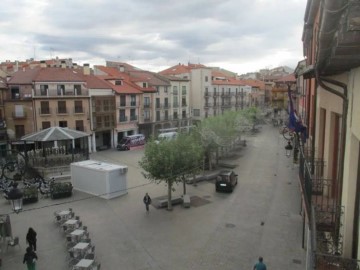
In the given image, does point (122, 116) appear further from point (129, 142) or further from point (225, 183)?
point (225, 183)

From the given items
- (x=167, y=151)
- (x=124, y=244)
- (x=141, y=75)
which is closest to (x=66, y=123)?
(x=141, y=75)

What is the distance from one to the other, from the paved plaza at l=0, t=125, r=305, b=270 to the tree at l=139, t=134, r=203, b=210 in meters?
2.35

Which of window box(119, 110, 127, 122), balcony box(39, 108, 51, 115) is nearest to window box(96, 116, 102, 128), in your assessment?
window box(119, 110, 127, 122)

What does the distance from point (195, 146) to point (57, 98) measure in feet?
87.4

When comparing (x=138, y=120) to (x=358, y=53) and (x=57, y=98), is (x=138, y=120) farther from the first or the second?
(x=358, y=53)

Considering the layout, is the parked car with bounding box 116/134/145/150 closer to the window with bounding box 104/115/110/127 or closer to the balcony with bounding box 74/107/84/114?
the window with bounding box 104/115/110/127

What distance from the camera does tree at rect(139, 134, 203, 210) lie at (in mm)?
20422

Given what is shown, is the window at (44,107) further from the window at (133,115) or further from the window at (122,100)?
the window at (133,115)

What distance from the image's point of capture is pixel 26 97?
132 feet

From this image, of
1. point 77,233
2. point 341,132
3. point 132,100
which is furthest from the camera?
point 132,100

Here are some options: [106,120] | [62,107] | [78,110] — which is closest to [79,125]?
[78,110]

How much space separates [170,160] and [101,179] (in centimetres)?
673

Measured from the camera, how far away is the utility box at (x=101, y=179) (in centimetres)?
2405

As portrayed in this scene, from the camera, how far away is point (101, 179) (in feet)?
79.8
